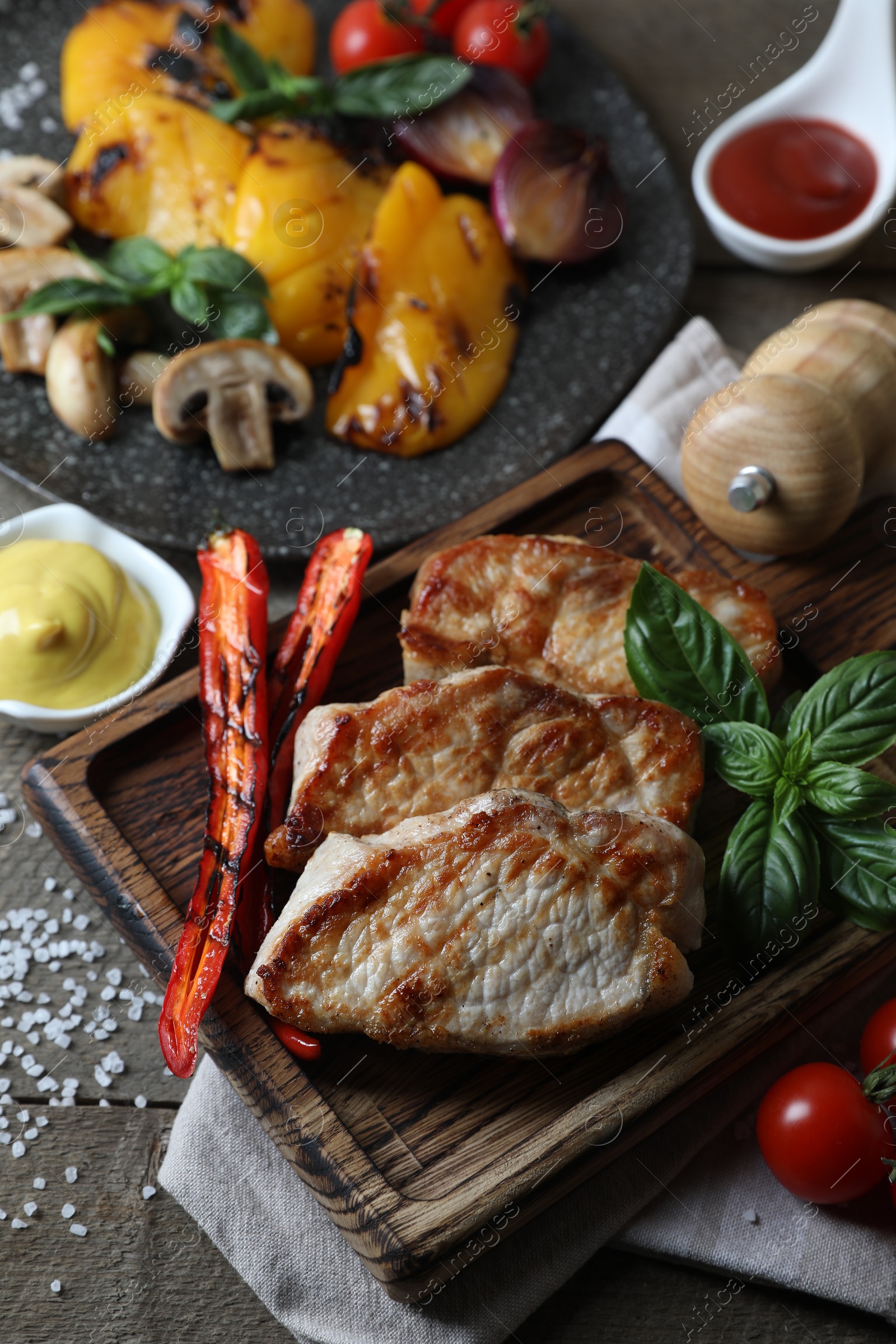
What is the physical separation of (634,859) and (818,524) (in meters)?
1.35

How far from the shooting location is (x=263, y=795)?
3.11 metres

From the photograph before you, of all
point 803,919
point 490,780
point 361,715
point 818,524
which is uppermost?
point 361,715

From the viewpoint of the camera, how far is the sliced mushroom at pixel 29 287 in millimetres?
4094

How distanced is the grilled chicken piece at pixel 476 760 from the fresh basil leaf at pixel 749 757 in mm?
122

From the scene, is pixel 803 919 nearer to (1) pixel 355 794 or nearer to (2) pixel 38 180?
(1) pixel 355 794

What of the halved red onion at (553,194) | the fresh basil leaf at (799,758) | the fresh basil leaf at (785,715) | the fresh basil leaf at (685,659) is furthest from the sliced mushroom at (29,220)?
the fresh basil leaf at (799,758)

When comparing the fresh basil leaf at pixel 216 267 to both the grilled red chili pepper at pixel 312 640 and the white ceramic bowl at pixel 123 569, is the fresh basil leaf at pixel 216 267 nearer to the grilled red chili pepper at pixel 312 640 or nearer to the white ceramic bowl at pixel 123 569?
the white ceramic bowl at pixel 123 569

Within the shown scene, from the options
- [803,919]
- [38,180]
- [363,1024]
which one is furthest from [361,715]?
[38,180]

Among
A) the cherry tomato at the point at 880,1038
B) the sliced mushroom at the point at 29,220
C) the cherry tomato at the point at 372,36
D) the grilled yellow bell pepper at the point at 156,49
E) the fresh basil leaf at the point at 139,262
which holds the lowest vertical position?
the cherry tomato at the point at 880,1038

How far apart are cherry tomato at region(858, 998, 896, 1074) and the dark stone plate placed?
6.74 feet

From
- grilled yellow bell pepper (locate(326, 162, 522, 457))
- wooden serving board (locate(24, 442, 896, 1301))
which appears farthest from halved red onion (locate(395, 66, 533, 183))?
wooden serving board (locate(24, 442, 896, 1301))

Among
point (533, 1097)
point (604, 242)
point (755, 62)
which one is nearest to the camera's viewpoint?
point (533, 1097)

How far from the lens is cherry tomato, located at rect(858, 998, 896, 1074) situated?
301 centimetres

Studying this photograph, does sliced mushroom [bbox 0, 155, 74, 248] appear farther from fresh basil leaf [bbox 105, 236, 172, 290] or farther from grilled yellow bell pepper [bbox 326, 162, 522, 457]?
grilled yellow bell pepper [bbox 326, 162, 522, 457]
